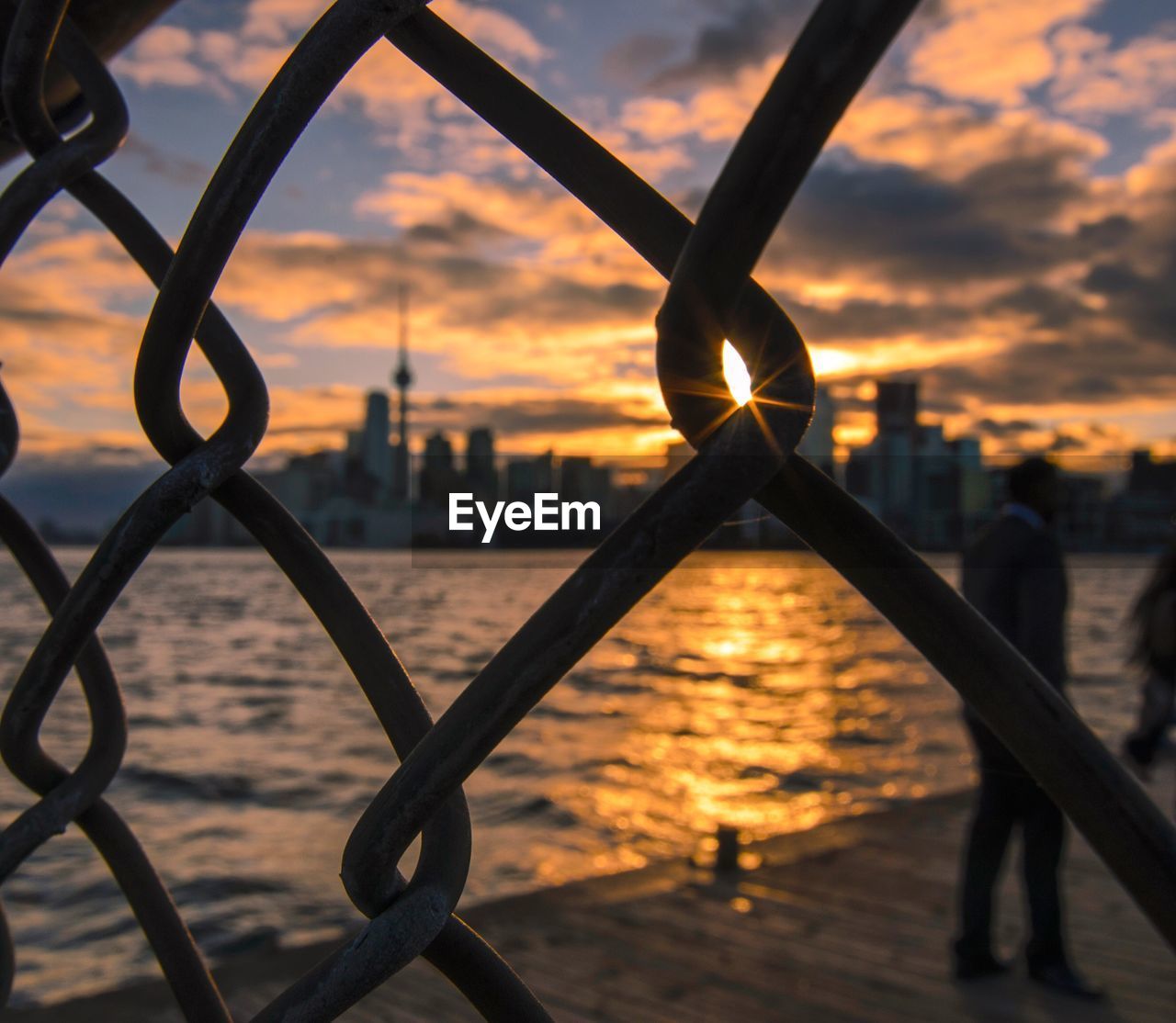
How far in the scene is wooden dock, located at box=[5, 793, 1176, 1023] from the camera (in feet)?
15.0

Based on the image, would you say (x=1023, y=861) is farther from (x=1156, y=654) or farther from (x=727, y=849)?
Answer: (x=727, y=849)

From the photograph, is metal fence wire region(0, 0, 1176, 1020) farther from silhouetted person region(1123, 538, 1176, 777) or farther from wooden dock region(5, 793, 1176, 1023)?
silhouetted person region(1123, 538, 1176, 777)

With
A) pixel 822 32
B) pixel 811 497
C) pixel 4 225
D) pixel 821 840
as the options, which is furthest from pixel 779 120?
pixel 821 840

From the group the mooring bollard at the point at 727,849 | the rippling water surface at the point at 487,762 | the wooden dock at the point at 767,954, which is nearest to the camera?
the wooden dock at the point at 767,954

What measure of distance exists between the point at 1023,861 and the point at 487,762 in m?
12.6

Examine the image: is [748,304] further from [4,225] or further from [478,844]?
[478,844]

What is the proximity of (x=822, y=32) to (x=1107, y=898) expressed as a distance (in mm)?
6550

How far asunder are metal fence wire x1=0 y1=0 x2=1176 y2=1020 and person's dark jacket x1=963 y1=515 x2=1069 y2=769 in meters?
4.02

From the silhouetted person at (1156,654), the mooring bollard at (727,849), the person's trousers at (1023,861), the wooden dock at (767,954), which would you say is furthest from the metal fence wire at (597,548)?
the mooring bollard at (727,849)

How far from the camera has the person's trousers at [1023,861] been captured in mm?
4633

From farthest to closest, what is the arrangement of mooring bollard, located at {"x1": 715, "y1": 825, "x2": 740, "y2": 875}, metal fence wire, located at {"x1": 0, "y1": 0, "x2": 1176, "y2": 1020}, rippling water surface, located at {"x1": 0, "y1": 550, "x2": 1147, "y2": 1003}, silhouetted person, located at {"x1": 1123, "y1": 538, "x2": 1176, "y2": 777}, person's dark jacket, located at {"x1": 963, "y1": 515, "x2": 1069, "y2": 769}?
rippling water surface, located at {"x1": 0, "y1": 550, "x2": 1147, "y2": 1003}
mooring bollard, located at {"x1": 715, "y1": 825, "x2": 740, "y2": 875}
silhouetted person, located at {"x1": 1123, "y1": 538, "x2": 1176, "y2": 777}
person's dark jacket, located at {"x1": 963, "y1": 515, "x2": 1069, "y2": 769}
metal fence wire, located at {"x1": 0, "y1": 0, "x2": 1176, "y2": 1020}

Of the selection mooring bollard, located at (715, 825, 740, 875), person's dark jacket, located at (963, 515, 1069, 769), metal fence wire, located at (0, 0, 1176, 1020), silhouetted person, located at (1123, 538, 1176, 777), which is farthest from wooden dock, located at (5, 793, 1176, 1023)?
metal fence wire, located at (0, 0, 1176, 1020)

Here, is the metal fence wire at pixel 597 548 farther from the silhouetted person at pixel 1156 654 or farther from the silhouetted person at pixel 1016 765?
the silhouetted person at pixel 1156 654

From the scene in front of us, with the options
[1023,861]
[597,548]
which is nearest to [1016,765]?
[1023,861]
